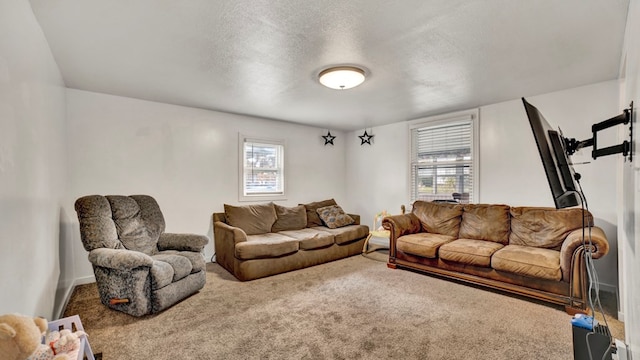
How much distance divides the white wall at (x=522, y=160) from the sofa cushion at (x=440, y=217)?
542mm

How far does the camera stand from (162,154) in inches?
161

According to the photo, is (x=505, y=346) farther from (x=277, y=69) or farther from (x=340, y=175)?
(x=340, y=175)

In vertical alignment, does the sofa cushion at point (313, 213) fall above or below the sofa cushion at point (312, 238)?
above

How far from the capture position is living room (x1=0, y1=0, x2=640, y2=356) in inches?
65.1

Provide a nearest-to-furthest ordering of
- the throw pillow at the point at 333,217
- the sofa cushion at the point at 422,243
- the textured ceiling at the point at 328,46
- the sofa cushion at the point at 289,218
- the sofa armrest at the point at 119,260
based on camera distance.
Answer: the textured ceiling at the point at 328,46 → the sofa armrest at the point at 119,260 → the sofa cushion at the point at 422,243 → the sofa cushion at the point at 289,218 → the throw pillow at the point at 333,217

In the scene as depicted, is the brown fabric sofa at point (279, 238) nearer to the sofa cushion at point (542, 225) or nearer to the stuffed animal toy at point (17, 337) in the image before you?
the sofa cushion at point (542, 225)

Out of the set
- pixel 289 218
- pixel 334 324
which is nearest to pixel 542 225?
pixel 334 324

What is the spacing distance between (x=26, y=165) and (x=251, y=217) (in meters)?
2.86

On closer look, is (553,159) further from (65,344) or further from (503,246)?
(65,344)

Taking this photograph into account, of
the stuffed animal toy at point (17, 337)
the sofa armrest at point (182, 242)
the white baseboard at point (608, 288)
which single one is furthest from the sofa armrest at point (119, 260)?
the white baseboard at point (608, 288)

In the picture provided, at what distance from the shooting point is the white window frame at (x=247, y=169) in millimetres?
4816

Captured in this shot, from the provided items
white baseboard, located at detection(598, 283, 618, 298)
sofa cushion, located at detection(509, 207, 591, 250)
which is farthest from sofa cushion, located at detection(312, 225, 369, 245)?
white baseboard, located at detection(598, 283, 618, 298)

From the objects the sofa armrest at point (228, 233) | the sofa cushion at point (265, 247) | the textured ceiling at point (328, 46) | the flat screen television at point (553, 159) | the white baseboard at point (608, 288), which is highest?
the textured ceiling at point (328, 46)

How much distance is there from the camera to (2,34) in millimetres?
1458
